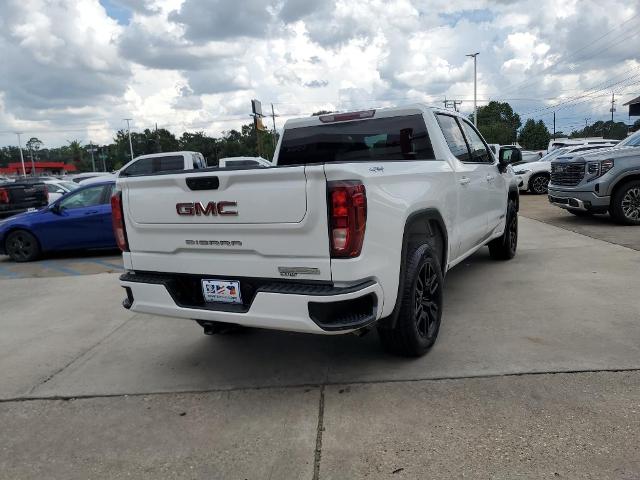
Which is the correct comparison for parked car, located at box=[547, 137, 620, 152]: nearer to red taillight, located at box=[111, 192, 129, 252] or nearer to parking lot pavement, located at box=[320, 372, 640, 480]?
parking lot pavement, located at box=[320, 372, 640, 480]

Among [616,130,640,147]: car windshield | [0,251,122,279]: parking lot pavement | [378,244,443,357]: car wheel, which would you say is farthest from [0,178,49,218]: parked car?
[616,130,640,147]: car windshield

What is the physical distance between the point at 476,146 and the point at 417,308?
269 cm

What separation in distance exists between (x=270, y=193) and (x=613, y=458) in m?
2.21

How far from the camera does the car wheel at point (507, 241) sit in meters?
6.81

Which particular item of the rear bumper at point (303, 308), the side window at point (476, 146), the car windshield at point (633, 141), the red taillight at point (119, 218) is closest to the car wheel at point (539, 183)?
the car windshield at point (633, 141)

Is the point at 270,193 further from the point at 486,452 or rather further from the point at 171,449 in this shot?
the point at 486,452

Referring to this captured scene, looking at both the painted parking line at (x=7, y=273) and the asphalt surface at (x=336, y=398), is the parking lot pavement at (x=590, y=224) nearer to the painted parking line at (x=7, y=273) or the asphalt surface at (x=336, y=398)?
the asphalt surface at (x=336, y=398)

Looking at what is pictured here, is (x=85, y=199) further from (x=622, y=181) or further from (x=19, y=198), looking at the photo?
(x=622, y=181)

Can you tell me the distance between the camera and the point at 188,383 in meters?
3.67

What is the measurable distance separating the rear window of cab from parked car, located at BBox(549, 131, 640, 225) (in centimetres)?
622

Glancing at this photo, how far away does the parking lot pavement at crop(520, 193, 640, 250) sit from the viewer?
819cm

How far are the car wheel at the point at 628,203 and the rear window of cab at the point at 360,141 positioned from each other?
20.9 ft

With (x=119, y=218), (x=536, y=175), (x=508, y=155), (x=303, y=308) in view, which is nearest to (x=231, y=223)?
(x=303, y=308)

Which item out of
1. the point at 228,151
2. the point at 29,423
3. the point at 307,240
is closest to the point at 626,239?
the point at 307,240
